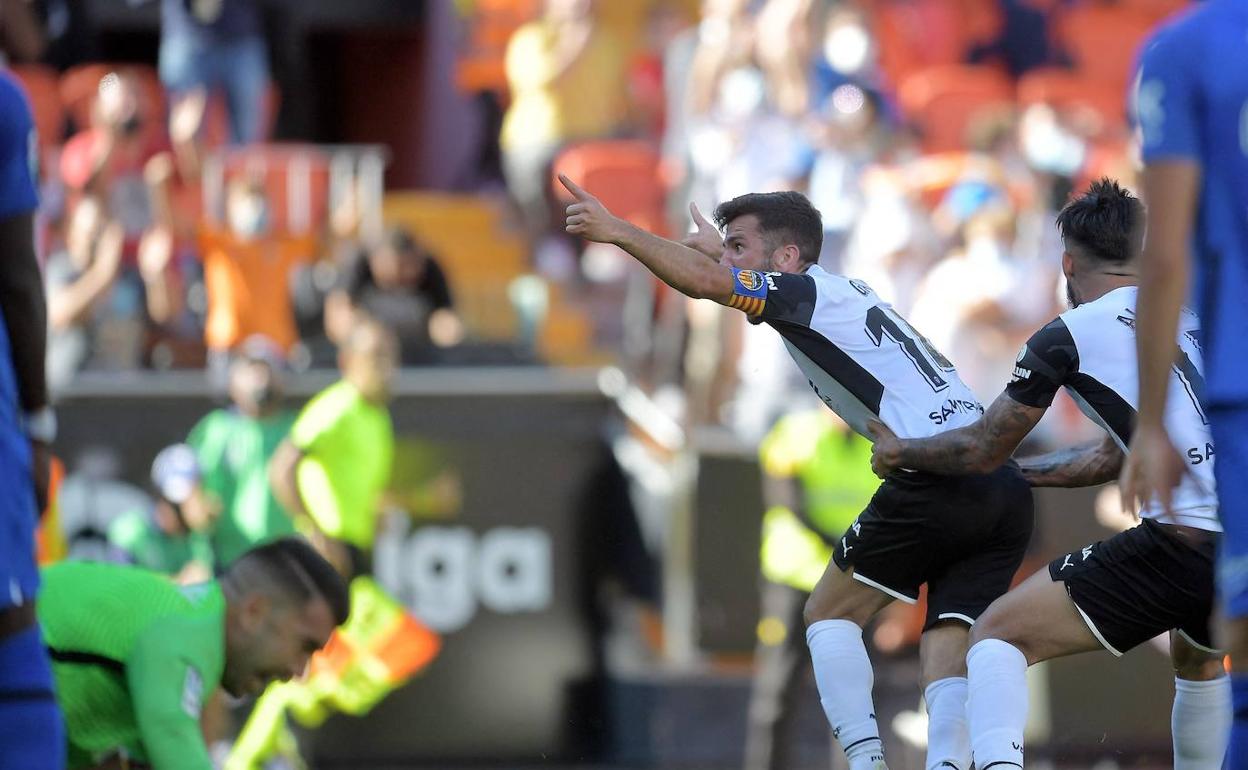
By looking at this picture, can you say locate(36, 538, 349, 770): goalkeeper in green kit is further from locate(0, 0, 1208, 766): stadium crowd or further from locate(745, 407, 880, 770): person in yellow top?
locate(745, 407, 880, 770): person in yellow top

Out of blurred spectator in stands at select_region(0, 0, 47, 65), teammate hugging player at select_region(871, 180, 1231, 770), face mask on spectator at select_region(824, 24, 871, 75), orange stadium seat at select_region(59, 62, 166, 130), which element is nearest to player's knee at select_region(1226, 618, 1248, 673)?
teammate hugging player at select_region(871, 180, 1231, 770)

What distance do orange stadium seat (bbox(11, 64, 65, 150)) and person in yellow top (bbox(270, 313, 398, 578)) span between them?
15.4 ft

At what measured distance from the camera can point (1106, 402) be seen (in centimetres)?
509

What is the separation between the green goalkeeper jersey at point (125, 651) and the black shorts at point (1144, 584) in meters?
2.31

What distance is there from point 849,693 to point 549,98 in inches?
347

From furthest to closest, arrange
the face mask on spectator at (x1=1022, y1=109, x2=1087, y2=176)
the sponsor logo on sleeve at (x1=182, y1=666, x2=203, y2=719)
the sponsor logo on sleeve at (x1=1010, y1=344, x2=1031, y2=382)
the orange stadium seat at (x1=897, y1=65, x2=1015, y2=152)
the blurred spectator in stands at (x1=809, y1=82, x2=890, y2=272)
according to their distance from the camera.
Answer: the orange stadium seat at (x1=897, y1=65, x2=1015, y2=152)
the face mask on spectator at (x1=1022, y1=109, x2=1087, y2=176)
the blurred spectator in stands at (x1=809, y1=82, x2=890, y2=272)
the sponsor logo on sleeve at (x1=1010, y1=344, x2=1031, y2=382)
the sponsor logo on sleeve at (x1=182, y1=666, x2=203, y2=719)

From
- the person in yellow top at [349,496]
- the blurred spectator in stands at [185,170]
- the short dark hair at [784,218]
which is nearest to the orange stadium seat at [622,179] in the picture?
the blurred spectator in stands at [185,170]

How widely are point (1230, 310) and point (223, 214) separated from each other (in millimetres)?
10071

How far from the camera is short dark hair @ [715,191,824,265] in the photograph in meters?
5.74

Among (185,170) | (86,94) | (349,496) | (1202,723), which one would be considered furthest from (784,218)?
(86,94)

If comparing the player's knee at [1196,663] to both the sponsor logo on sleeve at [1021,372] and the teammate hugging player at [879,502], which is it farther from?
the sponsor logo on sleeve at [1021,372]

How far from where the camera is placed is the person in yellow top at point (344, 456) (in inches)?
397

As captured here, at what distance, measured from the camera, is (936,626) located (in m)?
5.70

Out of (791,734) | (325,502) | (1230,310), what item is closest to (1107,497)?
(791,734)
